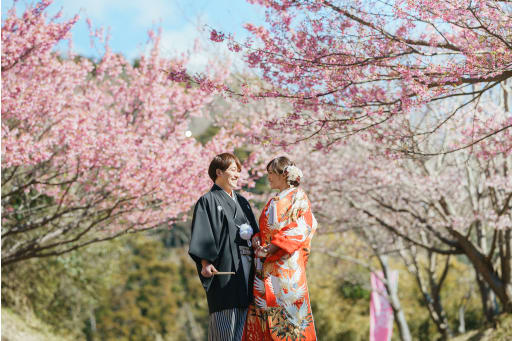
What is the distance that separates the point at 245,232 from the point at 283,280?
0.41 m

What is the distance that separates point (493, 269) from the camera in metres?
7.66

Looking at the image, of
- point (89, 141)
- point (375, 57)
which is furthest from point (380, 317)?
point (375, 57)

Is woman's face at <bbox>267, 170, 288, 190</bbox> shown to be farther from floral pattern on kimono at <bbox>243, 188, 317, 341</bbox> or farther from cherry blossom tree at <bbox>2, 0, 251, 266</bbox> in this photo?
cherry blossom tree at <bbox>2, 0, 251, 266</bbox>

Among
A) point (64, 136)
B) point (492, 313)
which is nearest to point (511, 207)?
point (492, 313)

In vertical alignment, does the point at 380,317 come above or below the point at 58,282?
below

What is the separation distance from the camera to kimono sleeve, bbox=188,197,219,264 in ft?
11.4

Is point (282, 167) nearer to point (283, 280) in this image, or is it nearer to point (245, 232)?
point (245, 232)

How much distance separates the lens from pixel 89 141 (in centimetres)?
704

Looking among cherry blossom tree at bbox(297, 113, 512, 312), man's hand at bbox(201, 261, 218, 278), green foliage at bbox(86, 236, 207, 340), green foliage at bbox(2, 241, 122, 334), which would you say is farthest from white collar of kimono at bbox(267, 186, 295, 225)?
green foliage at bbox(86, 236, 207, 340)

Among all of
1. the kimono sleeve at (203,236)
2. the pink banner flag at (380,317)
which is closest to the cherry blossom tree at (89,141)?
the kimono sleeve at (203,236)

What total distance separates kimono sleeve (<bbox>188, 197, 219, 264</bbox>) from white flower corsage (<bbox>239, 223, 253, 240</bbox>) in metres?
0.19

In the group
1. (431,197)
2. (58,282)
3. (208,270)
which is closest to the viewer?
(208,270)

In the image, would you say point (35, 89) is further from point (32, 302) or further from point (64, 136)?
point (32, 302)

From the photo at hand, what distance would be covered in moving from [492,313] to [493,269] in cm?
218
